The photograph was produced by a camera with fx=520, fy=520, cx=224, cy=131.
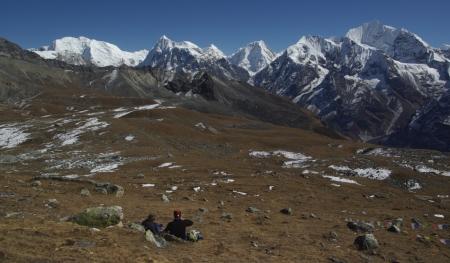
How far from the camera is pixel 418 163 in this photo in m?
72.2

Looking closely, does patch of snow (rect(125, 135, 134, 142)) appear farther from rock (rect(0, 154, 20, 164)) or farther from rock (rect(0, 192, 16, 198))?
rock (rect(0, 192, 16, 198))

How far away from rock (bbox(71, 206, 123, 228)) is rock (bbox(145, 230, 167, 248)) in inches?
96.0

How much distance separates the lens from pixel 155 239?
23.2m

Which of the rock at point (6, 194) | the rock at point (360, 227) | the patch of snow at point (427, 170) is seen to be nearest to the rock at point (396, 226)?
the rock at point (360, 227)

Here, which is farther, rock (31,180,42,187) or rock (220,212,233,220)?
rock (31,180,42,187)

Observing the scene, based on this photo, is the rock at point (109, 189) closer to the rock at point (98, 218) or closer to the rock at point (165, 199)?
the rock at point (165, 199)

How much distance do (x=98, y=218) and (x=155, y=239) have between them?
3303mm

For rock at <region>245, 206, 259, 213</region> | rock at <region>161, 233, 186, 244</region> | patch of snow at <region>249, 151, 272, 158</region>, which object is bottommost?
patch of snow at <region>249, 151, 272, 158</region>

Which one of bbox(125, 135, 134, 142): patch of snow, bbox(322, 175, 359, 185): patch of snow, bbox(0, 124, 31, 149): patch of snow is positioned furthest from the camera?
A: bbox(0, 124, 31, 149): patch of snow

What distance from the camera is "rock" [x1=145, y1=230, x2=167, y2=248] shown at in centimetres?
2277

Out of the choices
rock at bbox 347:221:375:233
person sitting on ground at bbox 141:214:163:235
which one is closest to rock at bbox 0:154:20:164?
person sitting on ground at bbox 141:214:163:235

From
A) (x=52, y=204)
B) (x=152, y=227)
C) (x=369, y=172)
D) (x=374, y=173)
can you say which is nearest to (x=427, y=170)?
(x=374, y=173)

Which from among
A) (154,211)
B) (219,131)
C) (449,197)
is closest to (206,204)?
(154,211)

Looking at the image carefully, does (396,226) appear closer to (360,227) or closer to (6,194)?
(360,227)
